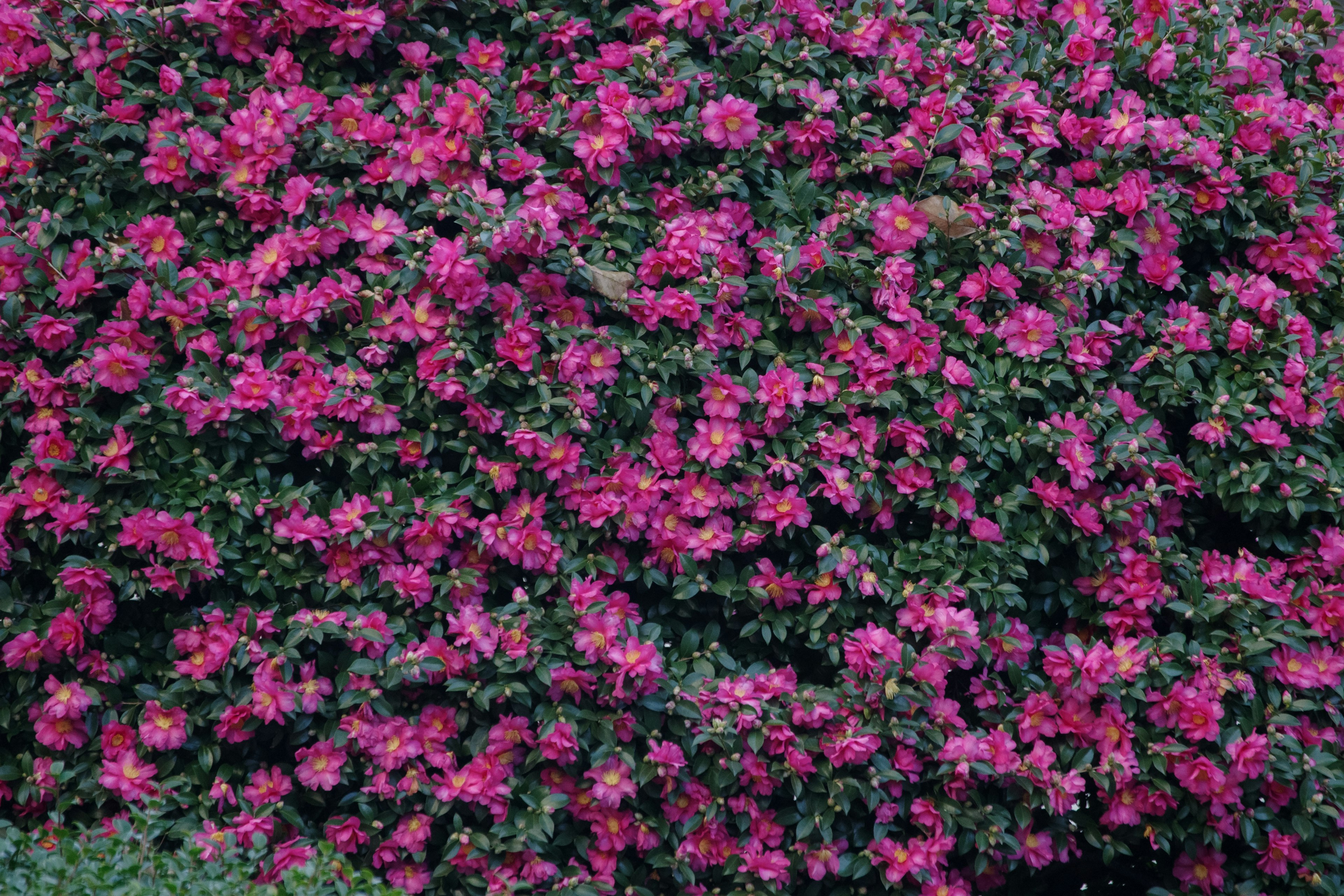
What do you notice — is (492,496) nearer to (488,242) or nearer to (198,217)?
(488,242)

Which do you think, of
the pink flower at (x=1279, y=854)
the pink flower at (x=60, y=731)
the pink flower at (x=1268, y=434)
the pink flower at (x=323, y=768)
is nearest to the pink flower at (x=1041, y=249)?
the pink flower at (x=1268, y=434)

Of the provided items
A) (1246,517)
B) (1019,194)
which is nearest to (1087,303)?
(1019,194)

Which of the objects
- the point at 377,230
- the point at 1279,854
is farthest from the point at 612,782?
the point at 1279,854

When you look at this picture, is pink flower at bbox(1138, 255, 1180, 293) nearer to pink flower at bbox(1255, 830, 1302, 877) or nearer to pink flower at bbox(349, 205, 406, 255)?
pink flower at bbox(1255, 830, 1302, 877)

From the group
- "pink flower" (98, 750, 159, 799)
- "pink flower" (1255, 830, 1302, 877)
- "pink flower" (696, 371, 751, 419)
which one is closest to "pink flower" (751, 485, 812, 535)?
"pink flower" (696, 371, 751, 419)

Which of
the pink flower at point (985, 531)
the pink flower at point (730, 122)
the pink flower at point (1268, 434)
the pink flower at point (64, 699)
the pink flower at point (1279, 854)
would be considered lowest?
the pink flower at point (1279, 854)

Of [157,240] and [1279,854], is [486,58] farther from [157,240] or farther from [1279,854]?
[1279,854]

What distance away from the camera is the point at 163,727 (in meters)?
2.55

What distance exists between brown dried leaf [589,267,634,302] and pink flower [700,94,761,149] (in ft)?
1.37

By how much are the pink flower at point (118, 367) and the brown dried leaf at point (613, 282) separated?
1043 mm

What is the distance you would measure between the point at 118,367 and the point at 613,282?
1.14 meters

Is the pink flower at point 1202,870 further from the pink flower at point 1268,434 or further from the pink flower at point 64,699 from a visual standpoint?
the pink flower at point 64,699

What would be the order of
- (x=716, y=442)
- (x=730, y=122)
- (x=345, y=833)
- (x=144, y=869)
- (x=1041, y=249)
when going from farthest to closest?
1. (x=1041, y=249)
2. (x=730, y=122)
3. (x=716, y=442)
4. (x=345, y=833)
5. (x=144, y=869)

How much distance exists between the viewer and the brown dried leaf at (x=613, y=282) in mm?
2703
